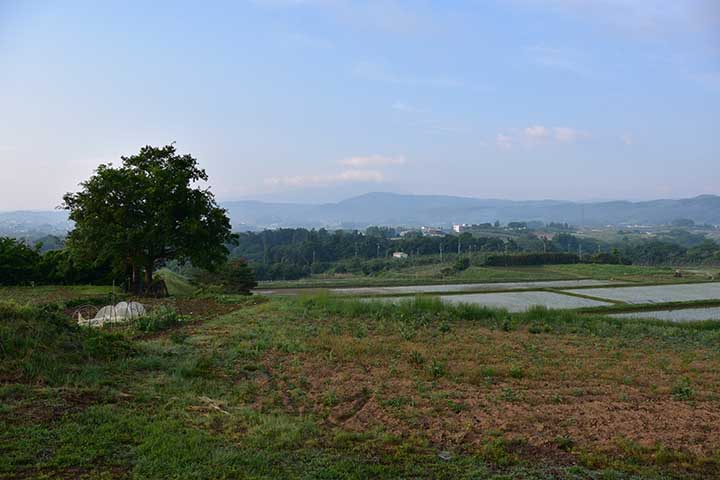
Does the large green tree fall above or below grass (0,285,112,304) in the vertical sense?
above

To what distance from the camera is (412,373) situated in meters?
8.12

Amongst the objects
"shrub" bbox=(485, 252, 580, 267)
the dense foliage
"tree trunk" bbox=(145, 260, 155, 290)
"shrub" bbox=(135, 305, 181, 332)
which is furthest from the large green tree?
"shrub" bbox=(485, 252, 580, 267)

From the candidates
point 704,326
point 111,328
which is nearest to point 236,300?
point 111,328

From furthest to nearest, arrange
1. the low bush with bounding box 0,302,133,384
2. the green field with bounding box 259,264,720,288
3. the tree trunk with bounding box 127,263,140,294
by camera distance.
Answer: the green field with bounding box 259,264,720,288 < the tree trunk with bounding box 127,263,140,294 < the low bush with bounding box 0,302,133,384

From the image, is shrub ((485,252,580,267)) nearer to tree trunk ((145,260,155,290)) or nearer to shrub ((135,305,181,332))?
tree trunk ((145,260,155,290))

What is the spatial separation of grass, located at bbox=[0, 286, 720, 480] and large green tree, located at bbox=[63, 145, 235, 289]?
608cm

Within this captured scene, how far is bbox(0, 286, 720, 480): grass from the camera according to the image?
475cm

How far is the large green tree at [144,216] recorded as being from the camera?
53.3ft

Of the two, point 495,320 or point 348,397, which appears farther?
A: point 495,320

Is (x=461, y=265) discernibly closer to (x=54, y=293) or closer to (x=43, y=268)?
(x=43, y=268)

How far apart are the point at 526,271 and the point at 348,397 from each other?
3929 centimetres

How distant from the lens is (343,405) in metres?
6.54

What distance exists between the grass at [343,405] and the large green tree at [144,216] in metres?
6.08

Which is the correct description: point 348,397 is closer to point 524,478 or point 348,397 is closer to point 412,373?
point 412,373
